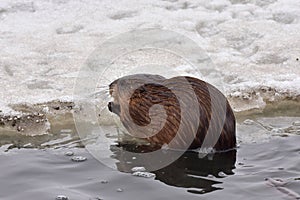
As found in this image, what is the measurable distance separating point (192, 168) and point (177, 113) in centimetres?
46

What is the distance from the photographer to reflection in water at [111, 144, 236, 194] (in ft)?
13.8

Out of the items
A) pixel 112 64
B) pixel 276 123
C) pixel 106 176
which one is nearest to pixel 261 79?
pixel 276 123

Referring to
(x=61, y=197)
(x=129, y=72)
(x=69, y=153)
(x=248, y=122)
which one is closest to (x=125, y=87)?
(x=69, y=153)

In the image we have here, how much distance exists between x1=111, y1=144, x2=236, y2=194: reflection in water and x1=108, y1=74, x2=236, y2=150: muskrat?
110 mm

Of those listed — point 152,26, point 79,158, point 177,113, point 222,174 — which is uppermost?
point 152,26

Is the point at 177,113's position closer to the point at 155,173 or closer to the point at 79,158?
the point at 155,173

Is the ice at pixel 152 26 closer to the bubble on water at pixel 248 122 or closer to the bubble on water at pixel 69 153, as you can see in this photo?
the bubble on water at pixel 248 122

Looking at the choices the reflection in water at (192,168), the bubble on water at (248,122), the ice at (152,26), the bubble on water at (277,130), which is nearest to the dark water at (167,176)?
the reflection in water at (192,168)

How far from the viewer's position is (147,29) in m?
7.77

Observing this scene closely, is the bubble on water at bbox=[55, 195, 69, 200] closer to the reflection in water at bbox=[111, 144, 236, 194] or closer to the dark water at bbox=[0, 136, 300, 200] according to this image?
the dark water at bbox=[0, 136, 300, 200]

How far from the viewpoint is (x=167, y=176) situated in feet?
14.3

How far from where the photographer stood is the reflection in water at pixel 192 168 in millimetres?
4211

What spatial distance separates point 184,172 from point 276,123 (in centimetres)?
138

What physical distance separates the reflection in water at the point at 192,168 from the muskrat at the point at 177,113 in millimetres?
110
